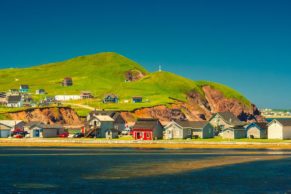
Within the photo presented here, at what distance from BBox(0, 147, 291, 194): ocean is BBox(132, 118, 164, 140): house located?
24.5m

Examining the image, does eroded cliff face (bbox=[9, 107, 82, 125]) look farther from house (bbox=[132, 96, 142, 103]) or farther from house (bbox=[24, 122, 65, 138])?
house (bbox=[132, 96, 142, 103])

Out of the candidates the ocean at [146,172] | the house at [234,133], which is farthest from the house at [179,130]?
the ocean at [146,172]

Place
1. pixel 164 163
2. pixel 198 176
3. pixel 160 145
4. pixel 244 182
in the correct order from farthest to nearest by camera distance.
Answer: pixel 160 145
pixel 164 163
pixel 198 176
pixel 244 182

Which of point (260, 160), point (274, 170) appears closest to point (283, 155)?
point (260, 160)

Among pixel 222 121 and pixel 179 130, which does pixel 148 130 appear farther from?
pixel 222 121

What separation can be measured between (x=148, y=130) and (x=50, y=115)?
5413 centimetres

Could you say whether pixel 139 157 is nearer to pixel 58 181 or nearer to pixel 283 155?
pixel 283 155

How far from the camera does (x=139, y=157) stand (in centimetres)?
7344

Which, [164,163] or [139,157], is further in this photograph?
[139,157]

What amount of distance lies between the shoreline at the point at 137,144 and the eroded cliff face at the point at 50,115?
39.8 meters

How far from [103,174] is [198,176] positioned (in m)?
9.47

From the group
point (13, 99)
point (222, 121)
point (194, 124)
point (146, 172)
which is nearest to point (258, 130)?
point (194, 124)

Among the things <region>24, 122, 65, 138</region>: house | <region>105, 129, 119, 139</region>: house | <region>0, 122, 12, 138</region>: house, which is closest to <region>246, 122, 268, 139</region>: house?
<region>105, 129, 119, 139</region>: house

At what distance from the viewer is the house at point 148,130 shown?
10512 centimetres
